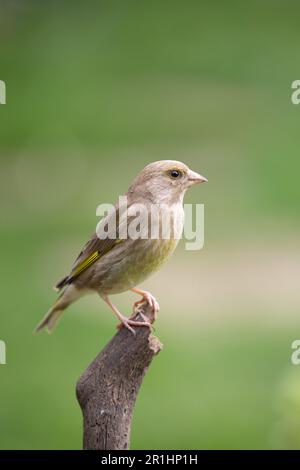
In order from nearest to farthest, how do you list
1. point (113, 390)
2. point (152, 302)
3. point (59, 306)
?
point (113, 390) → point (152, 302) → point (59, 306)

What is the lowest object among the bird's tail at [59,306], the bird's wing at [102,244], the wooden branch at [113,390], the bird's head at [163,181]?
the wooden branch at [113,390]

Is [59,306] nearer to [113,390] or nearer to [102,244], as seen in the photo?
[102,244]

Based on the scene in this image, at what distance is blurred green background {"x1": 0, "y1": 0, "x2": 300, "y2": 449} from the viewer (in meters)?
8.21

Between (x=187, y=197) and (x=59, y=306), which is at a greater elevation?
(x=187, y=197)

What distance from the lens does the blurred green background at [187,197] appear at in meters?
8.21

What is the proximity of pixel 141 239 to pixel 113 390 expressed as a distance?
0.92m

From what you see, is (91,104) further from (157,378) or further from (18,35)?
(157,378)

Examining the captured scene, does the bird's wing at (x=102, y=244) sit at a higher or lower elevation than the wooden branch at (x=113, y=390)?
higher

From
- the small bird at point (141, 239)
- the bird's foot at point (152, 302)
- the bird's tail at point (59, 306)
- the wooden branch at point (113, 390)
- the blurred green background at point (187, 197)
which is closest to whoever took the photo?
the wooden branch at point (113, 390)

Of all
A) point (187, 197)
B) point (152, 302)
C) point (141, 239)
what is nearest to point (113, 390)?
point (152, 302)

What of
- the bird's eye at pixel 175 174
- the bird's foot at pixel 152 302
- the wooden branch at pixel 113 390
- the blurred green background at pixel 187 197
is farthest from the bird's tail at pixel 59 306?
the blurred green background at pixel 187 197

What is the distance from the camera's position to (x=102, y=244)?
446 centimetres

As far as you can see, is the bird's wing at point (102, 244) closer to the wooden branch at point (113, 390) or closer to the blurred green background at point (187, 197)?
the wooden branch at point (113, 390)

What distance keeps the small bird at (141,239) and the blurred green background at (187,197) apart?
1.17 m
